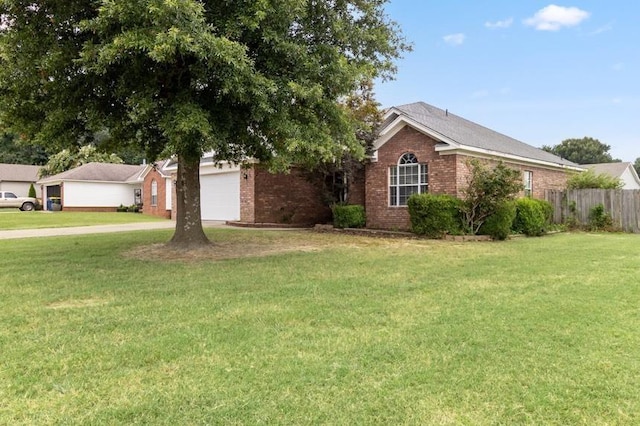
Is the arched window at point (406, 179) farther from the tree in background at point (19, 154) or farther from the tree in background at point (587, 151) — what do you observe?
the tree in background at point (587, 151)

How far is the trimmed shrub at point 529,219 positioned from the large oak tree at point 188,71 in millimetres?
8619

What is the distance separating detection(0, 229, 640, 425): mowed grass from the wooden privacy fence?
12.7 metres

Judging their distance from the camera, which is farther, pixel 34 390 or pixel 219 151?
pixel 219 151

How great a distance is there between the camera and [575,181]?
21.1 metres

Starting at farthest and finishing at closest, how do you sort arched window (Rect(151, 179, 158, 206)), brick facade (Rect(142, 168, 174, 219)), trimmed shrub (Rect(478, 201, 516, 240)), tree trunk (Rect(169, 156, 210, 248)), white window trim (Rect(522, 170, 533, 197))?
1. arched window (Rect(151, 179, 158, 206))
2. brick facade (Rect(142, 168, 174, 219))
3. white window trim (Rect(522, 170, 533, 197))
4. trimmed shrub (Rect(478, 201, 516, 240))
5. tree trunk (Rect(169, 156, 210, 248))

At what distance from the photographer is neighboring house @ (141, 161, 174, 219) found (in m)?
28.6

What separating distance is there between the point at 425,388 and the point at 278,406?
1.14 meters

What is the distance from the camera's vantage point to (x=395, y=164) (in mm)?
17547

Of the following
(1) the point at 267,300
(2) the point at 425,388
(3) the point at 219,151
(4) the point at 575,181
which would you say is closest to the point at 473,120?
(4) the point at 575,181

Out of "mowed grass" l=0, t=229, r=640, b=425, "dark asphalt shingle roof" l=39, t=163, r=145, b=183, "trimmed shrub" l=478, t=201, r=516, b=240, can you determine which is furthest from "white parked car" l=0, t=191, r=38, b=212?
"trimmed shrub" l=478, t=201, r=516, b=240

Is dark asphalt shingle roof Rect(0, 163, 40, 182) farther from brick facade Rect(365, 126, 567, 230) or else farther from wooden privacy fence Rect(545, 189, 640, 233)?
wooden privacy fence Rect(545, 189, 640, 233)

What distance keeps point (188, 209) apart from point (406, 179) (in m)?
8.77

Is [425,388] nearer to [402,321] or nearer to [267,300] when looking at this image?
[402,321]

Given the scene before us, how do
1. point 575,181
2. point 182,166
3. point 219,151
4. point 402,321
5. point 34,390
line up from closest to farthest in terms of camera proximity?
1. point 34,390
2. point 402,321
3. point 219,151
4. point 182,166
5. point 575,181
